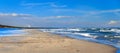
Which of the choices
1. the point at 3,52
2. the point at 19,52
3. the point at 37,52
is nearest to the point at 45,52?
the point at 37,52

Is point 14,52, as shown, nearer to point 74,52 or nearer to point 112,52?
point 74,52

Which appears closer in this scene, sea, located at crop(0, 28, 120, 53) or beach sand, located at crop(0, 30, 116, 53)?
beach sand, located at crop(0, 30, 116, 53)

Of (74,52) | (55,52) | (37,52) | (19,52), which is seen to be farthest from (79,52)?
(19,52)

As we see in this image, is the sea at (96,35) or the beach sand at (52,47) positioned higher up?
the beach sand at (52,47)

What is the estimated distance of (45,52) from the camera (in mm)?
12273

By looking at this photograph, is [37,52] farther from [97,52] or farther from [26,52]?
[97,52]

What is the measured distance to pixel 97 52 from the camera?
12719mm

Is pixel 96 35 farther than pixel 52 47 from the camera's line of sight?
Yes

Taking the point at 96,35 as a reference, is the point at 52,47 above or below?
above

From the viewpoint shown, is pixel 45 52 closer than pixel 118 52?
Yes

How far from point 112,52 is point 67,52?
2538 mm

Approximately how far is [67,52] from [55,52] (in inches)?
23.8

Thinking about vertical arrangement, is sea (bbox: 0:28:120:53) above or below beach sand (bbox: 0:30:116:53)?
below

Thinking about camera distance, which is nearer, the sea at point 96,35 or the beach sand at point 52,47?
the beach sand at point 52,47
